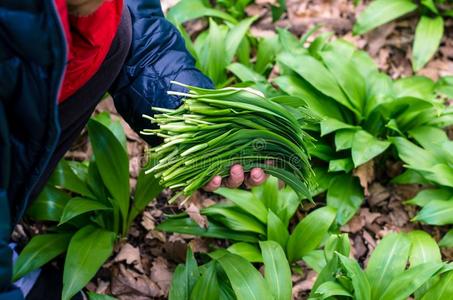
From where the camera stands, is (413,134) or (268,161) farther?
(413,134)

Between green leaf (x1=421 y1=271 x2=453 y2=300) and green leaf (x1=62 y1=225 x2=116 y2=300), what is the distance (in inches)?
45.3

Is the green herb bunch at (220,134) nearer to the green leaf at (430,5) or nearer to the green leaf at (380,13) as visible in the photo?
the green leaf at (380,13)

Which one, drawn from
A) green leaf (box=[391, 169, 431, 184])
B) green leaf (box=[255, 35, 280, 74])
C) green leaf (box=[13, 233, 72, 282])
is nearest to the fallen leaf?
green leaf (box=[391, 169, 431, 184])

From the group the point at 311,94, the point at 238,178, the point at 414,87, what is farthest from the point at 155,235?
the point at 414,87

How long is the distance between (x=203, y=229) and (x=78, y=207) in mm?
482

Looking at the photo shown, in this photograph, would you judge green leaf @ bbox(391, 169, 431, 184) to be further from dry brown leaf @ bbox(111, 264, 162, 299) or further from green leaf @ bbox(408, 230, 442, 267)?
dry brown leaf @ bbox(111, 264, 162, 299)

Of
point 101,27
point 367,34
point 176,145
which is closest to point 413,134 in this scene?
point 367,34

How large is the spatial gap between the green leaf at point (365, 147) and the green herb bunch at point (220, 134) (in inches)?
23.1

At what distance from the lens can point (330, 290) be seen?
1.83 meters

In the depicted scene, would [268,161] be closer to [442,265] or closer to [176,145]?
[176,145]

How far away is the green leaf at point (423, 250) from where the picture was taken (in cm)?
211

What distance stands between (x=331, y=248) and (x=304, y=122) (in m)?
0.52

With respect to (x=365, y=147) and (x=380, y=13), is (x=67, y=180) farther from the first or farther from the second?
(x=380, y=13)

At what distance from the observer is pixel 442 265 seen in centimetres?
191
